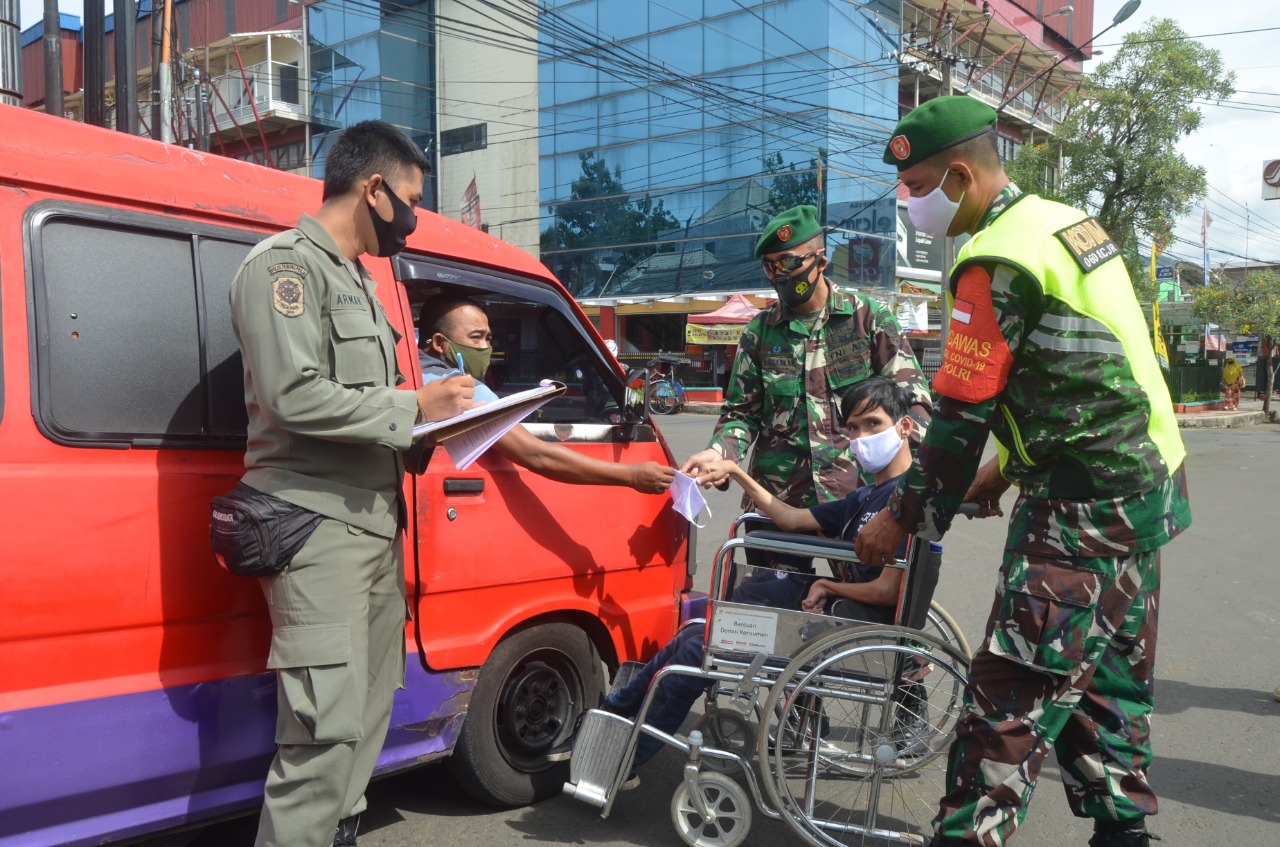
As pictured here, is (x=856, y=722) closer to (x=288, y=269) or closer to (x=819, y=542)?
(x=819, y=542)

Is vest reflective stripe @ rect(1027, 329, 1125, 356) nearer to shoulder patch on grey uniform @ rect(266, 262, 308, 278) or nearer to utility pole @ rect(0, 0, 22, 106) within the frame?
shoulder patch on grey uniform @ rect(266, 262, 308, 278)

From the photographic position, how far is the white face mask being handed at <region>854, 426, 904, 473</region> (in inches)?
135

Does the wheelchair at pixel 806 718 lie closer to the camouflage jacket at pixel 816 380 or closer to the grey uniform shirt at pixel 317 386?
the camouflage jacket at pixel 816 380

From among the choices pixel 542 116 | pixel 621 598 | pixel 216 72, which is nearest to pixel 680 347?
pixel 542 116

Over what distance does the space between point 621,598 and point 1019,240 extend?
6.43 feet

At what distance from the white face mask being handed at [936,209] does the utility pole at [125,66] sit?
579cm

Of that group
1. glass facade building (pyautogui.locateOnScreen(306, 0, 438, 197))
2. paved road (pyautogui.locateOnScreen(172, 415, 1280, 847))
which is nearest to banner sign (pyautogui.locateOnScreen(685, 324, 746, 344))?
glass facade building (pyautogui.locateOnScreen(306, 0, 438, 197))

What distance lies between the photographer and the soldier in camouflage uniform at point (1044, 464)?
221 cm

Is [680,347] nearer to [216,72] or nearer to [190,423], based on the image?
[216,72]

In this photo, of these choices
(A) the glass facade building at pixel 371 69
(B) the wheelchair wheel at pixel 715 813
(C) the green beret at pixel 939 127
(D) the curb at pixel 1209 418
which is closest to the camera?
(C) the green beret at pixel 939 127

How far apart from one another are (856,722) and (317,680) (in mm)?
1590

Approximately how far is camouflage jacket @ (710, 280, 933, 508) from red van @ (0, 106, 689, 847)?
1.19m

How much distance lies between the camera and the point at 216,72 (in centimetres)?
3262

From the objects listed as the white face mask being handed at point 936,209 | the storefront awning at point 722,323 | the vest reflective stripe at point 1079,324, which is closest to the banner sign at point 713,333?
the storefront awning at point 722,323
